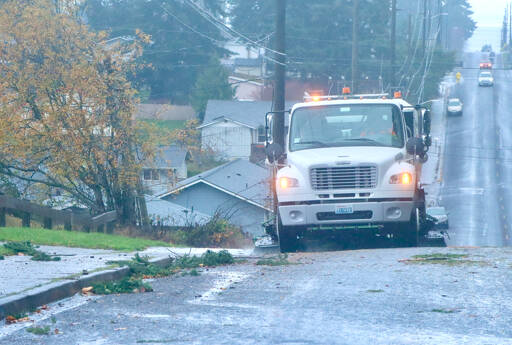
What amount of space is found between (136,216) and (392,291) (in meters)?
13.9

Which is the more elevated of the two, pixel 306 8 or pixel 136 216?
pixel 306 8

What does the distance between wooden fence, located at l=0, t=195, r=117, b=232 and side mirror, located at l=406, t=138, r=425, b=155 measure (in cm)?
743

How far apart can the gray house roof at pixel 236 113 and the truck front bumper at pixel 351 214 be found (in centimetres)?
3800

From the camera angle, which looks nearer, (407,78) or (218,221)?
(218,221)

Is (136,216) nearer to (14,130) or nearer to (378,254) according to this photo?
(14,130)

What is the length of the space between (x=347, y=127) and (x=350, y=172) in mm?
1141

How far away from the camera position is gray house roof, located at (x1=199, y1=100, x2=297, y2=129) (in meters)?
51.5

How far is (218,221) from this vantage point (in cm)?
2048

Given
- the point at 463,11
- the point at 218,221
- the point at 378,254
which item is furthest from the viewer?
the point at 463,11

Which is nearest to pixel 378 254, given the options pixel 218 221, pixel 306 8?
pixel 218 221

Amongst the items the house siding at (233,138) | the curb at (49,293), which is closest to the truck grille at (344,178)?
the curb at (49,293)

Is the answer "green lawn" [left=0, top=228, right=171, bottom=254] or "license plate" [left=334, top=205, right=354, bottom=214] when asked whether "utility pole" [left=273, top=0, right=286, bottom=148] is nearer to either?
"green lawn" [left=0, top=228, right=171, bottom=254]

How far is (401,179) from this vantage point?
42.7ft

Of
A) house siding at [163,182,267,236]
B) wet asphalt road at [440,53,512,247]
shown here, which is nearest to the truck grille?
wet asphalt road at [440,53,512,247]
